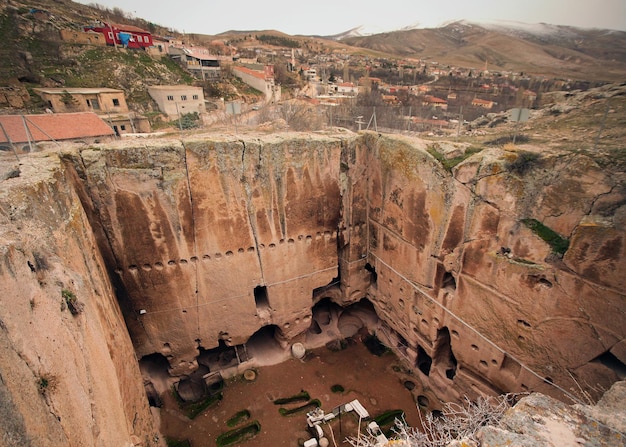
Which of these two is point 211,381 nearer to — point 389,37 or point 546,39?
point 546,39

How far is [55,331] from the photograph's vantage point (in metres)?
3.38

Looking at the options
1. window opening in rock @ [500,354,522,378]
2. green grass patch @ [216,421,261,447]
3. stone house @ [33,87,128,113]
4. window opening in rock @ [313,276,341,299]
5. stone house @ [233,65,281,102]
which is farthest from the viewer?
stone house @ [233,65,281,102]

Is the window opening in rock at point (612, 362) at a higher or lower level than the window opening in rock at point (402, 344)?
higher

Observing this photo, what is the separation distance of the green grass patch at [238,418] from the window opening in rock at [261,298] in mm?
2360

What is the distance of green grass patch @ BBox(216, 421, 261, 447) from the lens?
716 centimetres

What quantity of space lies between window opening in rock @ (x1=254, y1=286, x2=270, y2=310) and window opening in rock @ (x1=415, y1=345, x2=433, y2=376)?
4.01 m

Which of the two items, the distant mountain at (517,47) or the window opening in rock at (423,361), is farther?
the distant mountain at (517,47)

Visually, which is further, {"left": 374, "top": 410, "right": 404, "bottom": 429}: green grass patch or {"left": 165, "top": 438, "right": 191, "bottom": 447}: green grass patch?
{"left": 374, "top": 410, "right": 404, "bottom": 429}: green grass patch

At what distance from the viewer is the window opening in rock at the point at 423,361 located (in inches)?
335

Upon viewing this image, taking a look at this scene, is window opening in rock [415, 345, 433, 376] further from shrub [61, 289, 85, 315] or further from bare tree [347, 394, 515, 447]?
shrub [61, 289, 85, 315]

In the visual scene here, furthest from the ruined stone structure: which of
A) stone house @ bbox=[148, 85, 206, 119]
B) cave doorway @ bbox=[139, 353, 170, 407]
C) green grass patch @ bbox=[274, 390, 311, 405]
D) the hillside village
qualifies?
stone house @ bbox=[148, 85, 206, 119]

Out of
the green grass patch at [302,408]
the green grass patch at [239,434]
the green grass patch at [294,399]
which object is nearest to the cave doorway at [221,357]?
the green grass patch at [294,399]

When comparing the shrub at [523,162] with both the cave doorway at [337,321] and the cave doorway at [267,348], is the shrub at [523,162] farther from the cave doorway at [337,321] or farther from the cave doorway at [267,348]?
the cave doorway at [267,348]

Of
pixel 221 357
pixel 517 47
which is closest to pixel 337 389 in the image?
pixel 221 357
